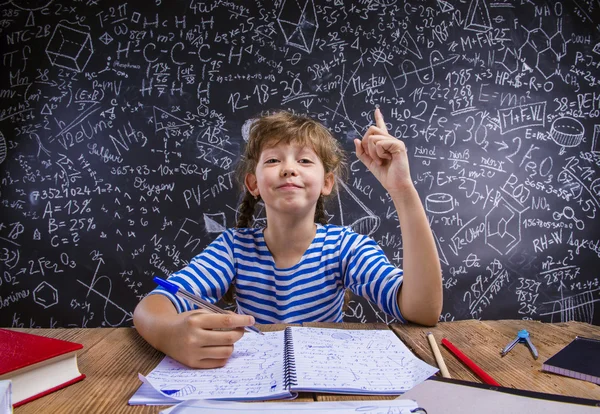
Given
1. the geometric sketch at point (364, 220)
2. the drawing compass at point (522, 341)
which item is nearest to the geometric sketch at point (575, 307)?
the geometric sketch at point (364, 220)

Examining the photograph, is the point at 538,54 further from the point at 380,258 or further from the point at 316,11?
the point at 380,258

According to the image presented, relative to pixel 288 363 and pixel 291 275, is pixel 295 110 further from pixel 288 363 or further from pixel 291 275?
pixel 288 363

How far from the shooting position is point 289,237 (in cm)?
123

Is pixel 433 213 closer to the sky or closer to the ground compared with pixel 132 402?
closer to the sky

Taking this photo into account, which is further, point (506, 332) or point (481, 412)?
point (506, 332)

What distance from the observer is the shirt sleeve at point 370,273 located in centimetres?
102

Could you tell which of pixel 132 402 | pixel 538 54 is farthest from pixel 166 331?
pixel 538 54

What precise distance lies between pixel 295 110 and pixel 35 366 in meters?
2.38

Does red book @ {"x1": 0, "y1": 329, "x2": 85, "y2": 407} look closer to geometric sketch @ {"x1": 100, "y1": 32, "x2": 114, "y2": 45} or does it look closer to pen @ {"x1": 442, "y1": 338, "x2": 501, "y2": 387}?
pen @ {"x1": 442, "y1": 338, "x2": 501, "y2": 387}

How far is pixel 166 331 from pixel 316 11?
2.63 meters

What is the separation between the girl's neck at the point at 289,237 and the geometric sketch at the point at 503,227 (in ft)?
6.52

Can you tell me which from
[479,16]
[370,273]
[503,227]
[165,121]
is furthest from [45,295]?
[479,16]

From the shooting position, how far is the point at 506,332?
876mm

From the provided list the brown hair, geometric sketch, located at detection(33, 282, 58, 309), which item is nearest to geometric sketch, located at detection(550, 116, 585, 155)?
the brown hair
